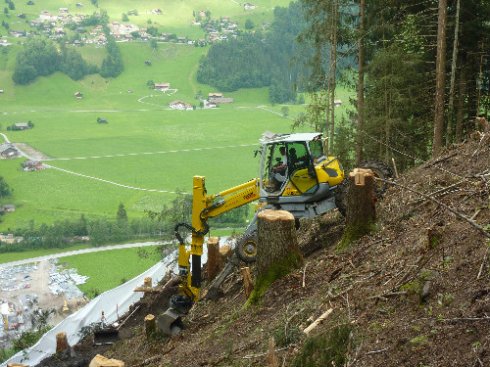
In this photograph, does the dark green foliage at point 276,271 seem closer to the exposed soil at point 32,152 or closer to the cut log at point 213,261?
the cut log at point 213,261

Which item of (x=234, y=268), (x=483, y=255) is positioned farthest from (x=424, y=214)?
(x=234, y=268)

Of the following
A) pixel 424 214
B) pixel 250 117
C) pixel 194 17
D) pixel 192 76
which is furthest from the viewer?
pixel 194 17

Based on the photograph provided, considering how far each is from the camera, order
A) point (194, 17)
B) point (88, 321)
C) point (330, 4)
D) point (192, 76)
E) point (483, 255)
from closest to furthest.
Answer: point (483, 255)
point (88, 321)
point (330, 4)
point (192, 76)
point (194, 17)

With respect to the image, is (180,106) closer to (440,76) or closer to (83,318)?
(83,318)

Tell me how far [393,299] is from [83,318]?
11872mm

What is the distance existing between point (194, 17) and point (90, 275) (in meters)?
161

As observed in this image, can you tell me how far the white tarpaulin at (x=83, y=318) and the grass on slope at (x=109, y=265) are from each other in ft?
86.3

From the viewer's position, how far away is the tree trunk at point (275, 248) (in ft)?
29.7

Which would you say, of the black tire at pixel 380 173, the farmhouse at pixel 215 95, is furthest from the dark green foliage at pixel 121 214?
the farmhouse at pixel 215 95

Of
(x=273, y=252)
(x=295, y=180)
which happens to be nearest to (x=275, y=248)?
(x=273, y=252)

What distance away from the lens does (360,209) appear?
32.3ft

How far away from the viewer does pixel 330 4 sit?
23438 mm

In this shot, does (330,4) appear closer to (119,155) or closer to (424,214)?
(424,214)

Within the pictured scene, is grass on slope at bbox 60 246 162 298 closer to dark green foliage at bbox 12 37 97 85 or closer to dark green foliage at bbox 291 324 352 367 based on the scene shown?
dark green foliage at bbox 291 324 352 367
